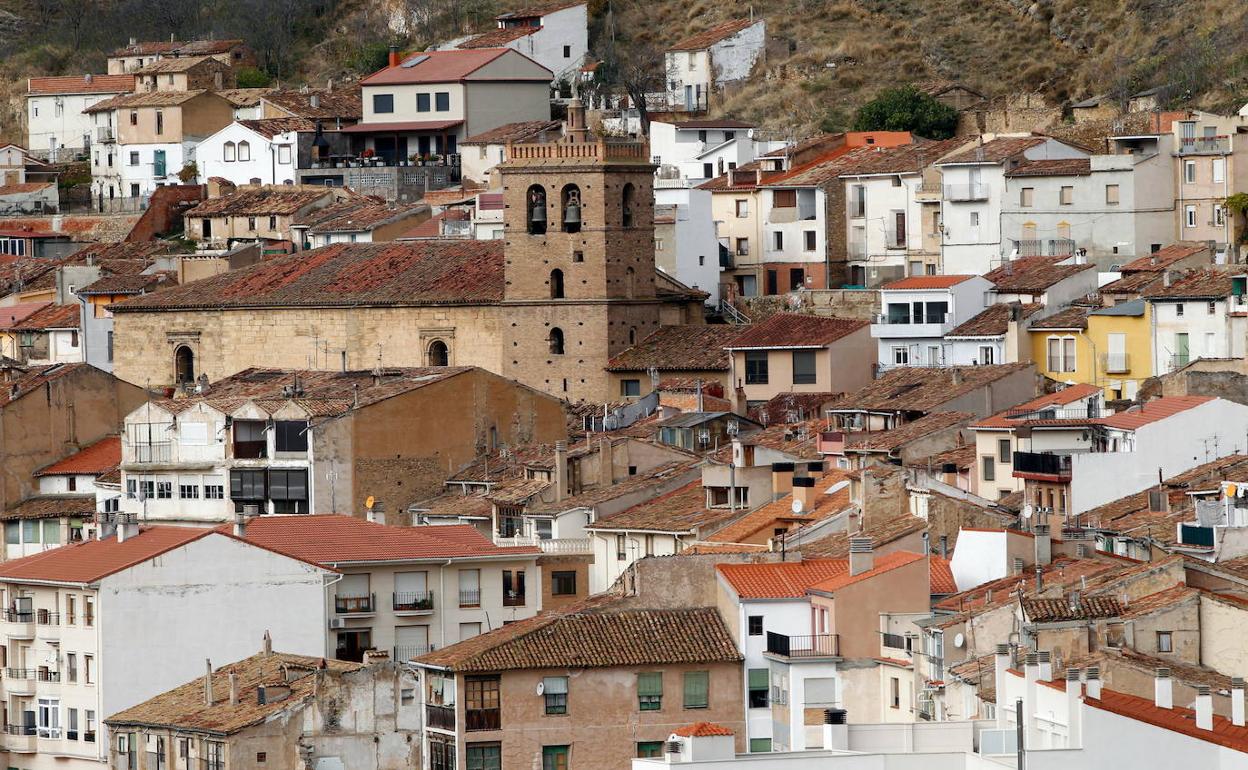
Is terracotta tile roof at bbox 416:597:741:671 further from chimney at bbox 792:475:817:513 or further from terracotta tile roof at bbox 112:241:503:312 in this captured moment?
terracotta tile roof at bbox 112:241:503:312

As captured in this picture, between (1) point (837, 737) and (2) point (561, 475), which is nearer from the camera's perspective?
(1) point (837, 737)

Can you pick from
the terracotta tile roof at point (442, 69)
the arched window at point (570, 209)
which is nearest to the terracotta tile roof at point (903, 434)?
the arched window at point (570, 209)

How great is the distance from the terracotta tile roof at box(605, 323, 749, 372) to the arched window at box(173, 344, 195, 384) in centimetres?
1282

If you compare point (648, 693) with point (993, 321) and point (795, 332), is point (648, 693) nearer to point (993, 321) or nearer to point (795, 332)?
point (993, 321)

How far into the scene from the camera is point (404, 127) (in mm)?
111188

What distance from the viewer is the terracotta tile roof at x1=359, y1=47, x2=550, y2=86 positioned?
111 meters

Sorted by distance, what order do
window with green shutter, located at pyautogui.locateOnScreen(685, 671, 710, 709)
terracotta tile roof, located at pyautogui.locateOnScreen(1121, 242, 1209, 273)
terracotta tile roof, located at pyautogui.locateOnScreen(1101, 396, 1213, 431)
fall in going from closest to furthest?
window with green shutter, located at pyautogui.locateOnScreen(685, 671, 710, 709)
terracotta tile roof, located at pyautogui.locateOnScreen(1101, 396, 1213, 431)
terracotta tile roof, located at pyautogui.locateOnScreen(1121, 242, 1209, 273)

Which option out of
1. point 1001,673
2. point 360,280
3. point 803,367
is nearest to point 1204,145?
point 803,367

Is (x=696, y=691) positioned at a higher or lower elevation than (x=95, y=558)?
lower

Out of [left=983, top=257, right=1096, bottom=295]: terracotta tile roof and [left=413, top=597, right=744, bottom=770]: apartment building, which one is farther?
→ [left=983, top=257, right=1096, bottom=295]: terracotta tile roof

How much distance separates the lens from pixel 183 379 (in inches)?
3644

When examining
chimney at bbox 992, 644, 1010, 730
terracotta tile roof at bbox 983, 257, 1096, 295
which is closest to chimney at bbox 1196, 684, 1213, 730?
chimney at bbox 992, 644, 1010, 730

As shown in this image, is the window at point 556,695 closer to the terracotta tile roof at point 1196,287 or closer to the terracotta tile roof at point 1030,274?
the terracotta tile roof at point 1196,287

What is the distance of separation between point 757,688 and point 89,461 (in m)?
28.6
